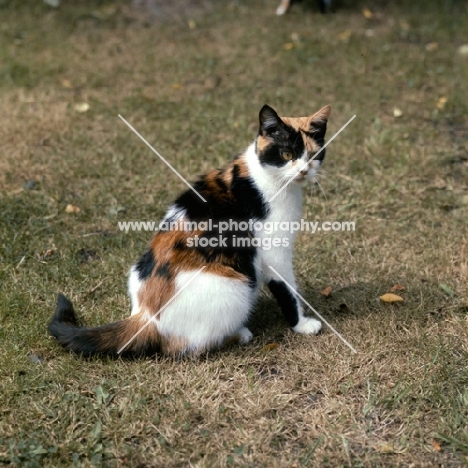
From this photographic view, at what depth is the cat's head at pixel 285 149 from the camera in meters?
3.03

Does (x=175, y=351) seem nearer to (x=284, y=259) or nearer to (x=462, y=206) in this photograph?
(x=284, y=259)

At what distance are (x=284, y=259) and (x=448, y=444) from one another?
1.10 metres

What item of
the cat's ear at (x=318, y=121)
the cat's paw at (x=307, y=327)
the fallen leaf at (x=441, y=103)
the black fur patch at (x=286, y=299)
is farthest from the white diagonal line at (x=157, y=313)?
the fallen leaf at (x=441, y=103)

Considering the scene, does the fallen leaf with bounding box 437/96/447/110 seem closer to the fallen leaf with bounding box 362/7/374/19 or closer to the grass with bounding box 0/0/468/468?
the grass with bounding box 0/0/468/468

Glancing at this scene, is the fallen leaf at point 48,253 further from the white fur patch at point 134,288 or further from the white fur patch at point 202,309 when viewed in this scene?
the white fur patch at point 202,309

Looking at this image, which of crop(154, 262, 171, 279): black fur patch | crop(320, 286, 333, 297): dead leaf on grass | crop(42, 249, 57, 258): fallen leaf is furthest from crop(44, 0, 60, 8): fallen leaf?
crop(154, 262, 171, 279): black fur patch

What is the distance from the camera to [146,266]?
122 inches

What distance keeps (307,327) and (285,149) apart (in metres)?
0.90

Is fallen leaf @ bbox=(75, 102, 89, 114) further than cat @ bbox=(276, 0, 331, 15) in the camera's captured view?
No

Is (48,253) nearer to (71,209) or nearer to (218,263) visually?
(71,209)

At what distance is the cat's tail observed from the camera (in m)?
2.95

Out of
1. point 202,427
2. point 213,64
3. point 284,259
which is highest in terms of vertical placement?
point 284,259

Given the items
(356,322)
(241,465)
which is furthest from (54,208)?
(241,465)

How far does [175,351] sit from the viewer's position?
300 cm
